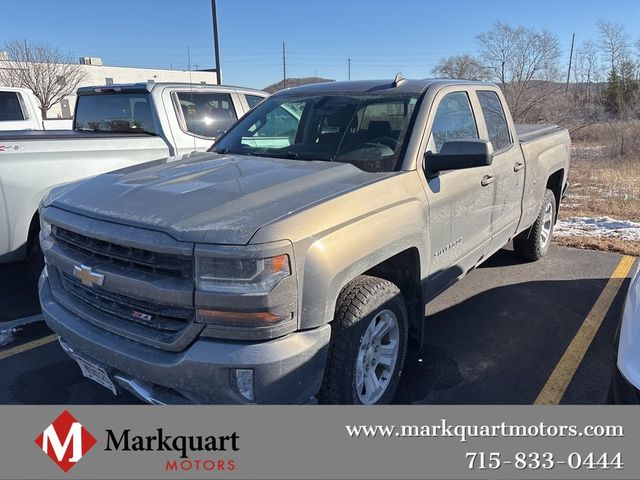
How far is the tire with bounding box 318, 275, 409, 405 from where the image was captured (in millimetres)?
2568

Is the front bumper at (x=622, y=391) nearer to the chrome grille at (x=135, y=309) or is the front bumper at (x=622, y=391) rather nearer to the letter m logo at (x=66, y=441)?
the chrome grille at (x=135, y=309)

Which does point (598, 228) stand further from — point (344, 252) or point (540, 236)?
point (344, 252)

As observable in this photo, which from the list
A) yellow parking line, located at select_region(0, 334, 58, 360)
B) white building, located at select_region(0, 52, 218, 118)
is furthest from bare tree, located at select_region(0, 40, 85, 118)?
yellow parking line, located at select_region(0, 334, 58, 360)

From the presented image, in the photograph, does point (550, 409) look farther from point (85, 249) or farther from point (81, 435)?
point (85, 249)

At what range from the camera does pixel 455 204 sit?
346cm

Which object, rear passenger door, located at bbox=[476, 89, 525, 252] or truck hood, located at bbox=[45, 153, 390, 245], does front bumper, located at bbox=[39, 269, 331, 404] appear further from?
rear passenger door, located at bbox=[476, 89, 525, 252]

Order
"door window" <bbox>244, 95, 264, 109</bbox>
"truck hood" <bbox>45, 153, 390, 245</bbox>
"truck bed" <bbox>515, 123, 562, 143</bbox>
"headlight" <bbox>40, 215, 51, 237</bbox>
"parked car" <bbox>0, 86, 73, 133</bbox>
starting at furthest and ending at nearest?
"parked car" <bbox>0, 86, 73, 133</bbox>
"door window" <bbox>244, 95, 264, 109</bbox>
"truck bed" <bbox>515, 123, 562, 143</bbox>
"headlight" <bbox>40, 215, 51, 237</bbox>
"truck hood" <bbox>45, 153, 390, 245</bbox>

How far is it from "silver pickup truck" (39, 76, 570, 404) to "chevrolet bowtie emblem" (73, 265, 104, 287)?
0.01 metres

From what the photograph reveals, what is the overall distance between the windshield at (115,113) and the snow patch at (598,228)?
565 cm

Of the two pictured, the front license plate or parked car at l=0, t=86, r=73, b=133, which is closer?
the front license plate

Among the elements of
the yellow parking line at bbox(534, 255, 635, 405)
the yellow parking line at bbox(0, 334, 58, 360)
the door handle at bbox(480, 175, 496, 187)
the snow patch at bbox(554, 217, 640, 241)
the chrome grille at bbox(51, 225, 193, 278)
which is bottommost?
the yellow parking line at bbox(0, 334, 58, 360)

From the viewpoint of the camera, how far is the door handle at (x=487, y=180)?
12.6 ft

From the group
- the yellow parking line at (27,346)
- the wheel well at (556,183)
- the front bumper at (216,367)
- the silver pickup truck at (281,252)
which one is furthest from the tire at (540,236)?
the yellow parking line at (27,346)

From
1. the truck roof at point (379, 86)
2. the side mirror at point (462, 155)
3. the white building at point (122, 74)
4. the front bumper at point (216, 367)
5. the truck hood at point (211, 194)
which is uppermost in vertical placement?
the white building at point (122, 74)
